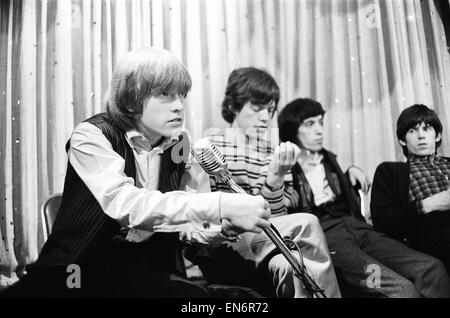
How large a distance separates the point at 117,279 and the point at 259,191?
0.45 metres

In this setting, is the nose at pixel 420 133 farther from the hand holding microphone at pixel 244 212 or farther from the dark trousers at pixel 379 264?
the hand holding microphone at pixel 244 212

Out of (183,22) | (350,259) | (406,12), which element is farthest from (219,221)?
(406,12)

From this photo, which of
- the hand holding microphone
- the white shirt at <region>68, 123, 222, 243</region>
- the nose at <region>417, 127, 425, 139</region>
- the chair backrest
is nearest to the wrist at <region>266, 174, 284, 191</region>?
the white shirt at <region>68, 123, 222, 243</region>

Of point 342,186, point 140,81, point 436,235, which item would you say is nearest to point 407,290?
point 436,235

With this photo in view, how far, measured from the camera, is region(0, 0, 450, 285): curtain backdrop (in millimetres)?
1384

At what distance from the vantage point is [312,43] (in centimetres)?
151

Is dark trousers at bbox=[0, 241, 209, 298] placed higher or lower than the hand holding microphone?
lower

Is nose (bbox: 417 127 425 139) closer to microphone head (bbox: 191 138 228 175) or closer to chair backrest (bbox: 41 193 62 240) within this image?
microphone head (bbox: 191 138 228 175)

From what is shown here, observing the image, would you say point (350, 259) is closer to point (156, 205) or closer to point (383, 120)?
point (383, 120)

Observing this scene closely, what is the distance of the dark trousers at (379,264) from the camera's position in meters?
1.28

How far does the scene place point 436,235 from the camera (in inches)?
55.2

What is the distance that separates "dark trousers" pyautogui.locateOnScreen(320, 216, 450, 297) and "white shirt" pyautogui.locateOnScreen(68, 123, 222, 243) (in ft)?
1.36

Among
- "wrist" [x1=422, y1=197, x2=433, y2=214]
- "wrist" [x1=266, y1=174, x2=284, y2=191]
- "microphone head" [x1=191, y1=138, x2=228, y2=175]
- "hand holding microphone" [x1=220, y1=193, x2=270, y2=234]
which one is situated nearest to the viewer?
"hand holding microphone" [x1=220, y1=193, x2=270, y2=234]

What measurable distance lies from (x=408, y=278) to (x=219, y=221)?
2.03 ft
